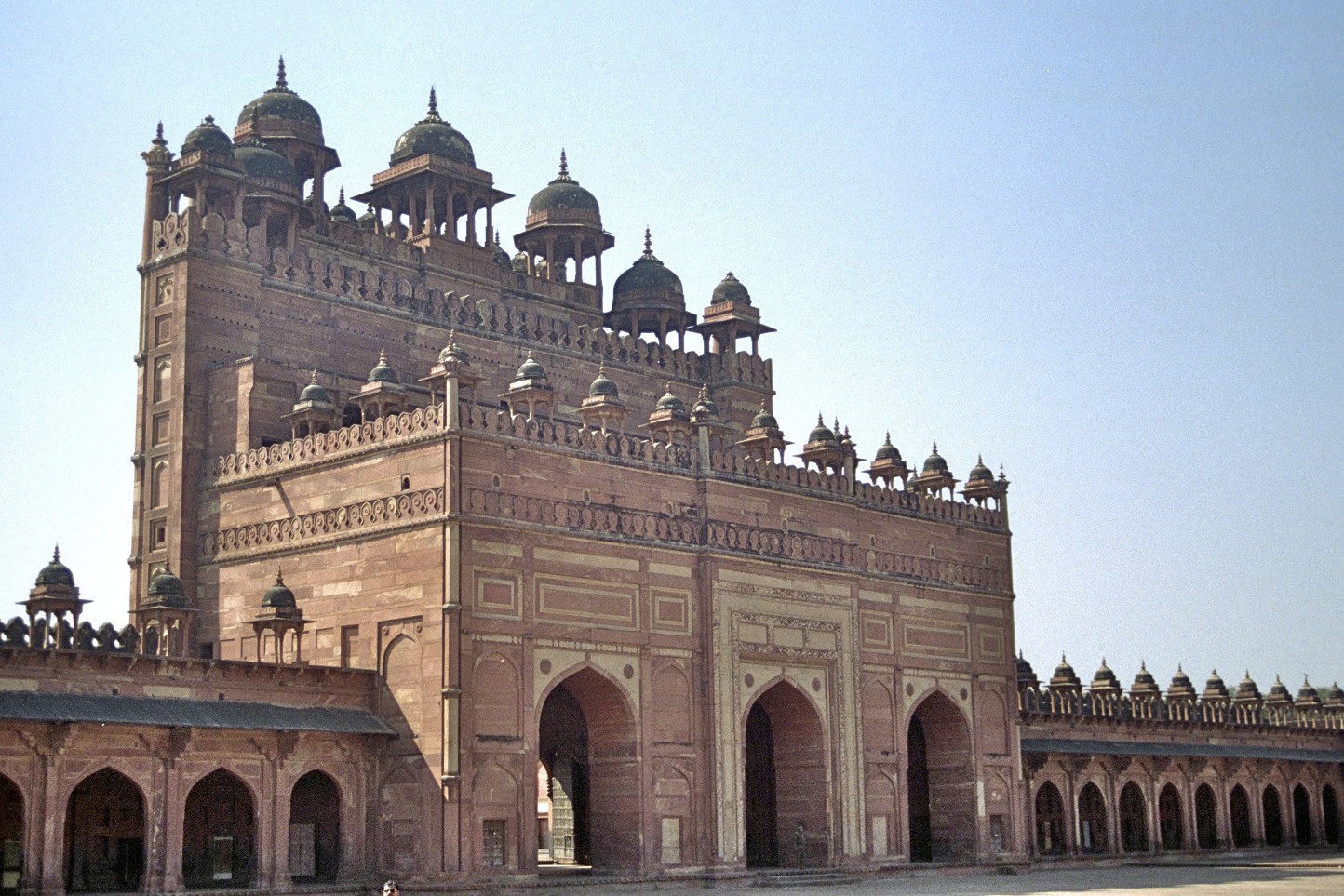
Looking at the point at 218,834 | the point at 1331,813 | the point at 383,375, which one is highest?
the point at 383,375

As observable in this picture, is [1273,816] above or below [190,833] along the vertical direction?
below

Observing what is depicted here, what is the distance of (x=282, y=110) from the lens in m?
31.6

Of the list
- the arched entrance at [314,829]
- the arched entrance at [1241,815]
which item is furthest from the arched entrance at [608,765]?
the arched entrance at [1241,815]

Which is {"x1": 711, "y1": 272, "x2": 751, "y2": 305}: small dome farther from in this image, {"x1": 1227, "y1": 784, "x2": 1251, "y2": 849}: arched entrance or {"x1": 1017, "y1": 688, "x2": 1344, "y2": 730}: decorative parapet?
{"x1": 1227, "y1": 784, "x2": 1251, "y2": 849}: arched entrance

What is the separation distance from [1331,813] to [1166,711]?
29.2ft

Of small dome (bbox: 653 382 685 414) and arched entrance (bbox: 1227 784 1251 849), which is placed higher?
small dome (bbox: 653 382 685 414)

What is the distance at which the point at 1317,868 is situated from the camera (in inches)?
1337

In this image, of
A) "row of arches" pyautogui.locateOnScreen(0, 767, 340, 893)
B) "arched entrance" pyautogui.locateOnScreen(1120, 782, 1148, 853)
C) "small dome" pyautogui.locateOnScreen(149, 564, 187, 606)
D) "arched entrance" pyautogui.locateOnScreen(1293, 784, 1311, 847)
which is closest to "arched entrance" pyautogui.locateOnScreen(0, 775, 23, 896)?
"row of arches" pyautogui.locateOnScreen(0, 767, 340, 893)

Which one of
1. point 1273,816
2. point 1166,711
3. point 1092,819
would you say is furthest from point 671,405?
point 1273,816

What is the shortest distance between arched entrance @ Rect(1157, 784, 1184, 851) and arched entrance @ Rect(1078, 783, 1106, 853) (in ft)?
6.82

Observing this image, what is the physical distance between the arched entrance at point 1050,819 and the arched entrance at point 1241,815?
7.50 metres

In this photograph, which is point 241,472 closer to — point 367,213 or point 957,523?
point 367,213

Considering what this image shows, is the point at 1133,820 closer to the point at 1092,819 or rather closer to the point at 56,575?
the point at 1092,819

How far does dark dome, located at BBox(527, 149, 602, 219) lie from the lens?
34.8 m
